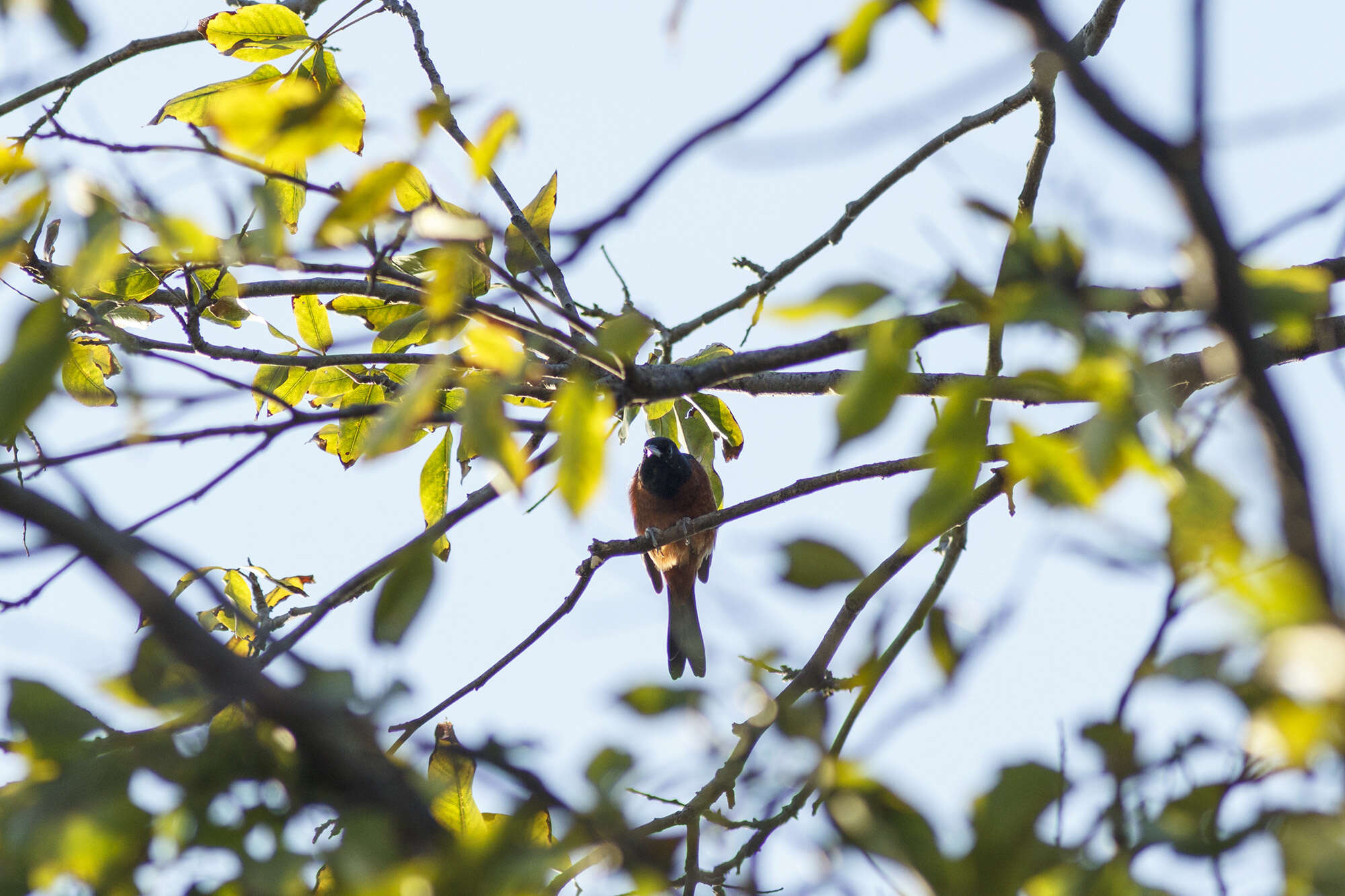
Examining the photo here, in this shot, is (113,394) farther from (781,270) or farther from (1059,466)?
(1059,466)

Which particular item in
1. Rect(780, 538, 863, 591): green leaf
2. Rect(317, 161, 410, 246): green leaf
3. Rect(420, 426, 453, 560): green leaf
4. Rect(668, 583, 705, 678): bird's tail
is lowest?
Rect(780, 538, 863, 591): green leaf

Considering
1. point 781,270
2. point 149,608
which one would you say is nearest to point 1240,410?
point 149,608

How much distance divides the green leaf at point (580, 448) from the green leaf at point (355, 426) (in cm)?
243

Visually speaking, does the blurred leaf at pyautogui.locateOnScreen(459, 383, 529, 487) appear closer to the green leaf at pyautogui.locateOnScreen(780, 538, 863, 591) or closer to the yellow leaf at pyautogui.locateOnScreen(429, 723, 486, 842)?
the green leaf at pyautogui.locateOnScreen(780, 538, 863, 591)

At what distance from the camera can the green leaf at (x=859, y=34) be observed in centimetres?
113

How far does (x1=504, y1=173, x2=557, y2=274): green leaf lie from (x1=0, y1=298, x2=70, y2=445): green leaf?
99 cm

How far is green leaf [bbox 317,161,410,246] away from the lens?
1213 mm

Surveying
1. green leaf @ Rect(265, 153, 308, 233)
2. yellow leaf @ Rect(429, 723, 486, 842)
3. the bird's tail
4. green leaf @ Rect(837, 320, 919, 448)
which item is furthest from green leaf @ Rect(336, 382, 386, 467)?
the bird's tail

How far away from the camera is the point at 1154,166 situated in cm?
109

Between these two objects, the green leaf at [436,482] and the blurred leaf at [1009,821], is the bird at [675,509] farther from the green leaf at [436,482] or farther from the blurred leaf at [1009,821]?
the blurred leaf at [1009,821]

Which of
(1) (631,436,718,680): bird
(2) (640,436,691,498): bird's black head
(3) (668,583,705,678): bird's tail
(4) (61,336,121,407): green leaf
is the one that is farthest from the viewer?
(2) (640,436,691,498): bird's black head

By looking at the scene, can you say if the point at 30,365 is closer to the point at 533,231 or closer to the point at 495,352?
the point at 495,352

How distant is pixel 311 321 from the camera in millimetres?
3352

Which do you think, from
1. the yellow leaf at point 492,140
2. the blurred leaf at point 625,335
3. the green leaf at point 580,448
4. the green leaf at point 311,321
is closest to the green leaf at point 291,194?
the green leaf at point 311,321
